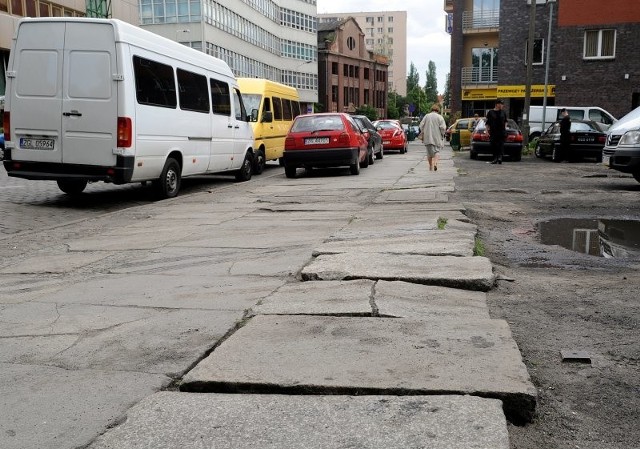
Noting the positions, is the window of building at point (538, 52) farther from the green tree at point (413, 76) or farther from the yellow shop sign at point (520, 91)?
the green tree at point (413, 76)

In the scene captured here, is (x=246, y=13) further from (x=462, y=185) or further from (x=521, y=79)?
(x=462, y=185)

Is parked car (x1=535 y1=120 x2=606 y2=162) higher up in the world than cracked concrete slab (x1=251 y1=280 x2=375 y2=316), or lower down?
higher up

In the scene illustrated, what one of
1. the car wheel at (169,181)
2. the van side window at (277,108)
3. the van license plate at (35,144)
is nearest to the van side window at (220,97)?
the car wheel at (169,181)

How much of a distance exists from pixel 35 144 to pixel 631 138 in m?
10.3

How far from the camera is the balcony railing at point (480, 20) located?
157 feet

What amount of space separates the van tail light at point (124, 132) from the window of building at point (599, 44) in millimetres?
32581

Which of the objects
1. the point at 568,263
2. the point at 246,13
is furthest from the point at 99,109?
the point at 246,13

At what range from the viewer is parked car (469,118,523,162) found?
21.5 m

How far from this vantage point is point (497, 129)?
66.0ft

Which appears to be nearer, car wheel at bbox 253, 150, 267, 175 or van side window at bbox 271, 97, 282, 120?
car wheel at bbox 253, 150, 267, 175

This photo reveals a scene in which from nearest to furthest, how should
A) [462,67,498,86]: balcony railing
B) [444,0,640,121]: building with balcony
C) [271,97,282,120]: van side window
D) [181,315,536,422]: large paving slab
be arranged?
[181,315,536,422]: large paving slab, [271,97,282,120]: van side window, [444,0,640,121]: building with balcony, [462,67,498,86]: balcony railing

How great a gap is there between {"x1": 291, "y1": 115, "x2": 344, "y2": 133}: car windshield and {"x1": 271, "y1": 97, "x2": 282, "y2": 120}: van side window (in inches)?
85.7

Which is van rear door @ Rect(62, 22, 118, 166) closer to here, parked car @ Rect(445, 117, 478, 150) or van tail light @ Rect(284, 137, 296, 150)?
van tail light @ Rect(284, 137, 296, 150)

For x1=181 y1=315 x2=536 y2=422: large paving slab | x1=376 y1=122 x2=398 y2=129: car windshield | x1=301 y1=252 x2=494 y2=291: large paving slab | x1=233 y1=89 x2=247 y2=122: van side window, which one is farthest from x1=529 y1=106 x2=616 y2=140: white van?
x1=181 y1=315 x2=536 y2=422: large paving slab
